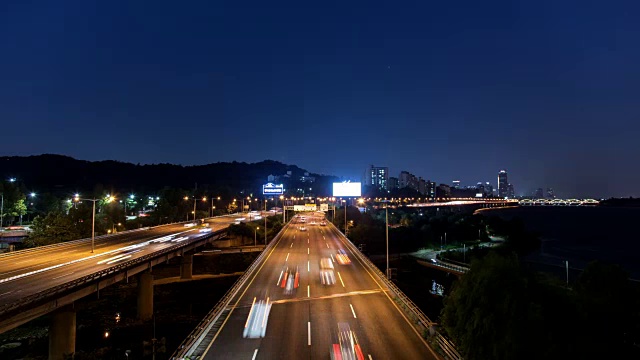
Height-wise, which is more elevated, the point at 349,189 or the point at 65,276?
the point at 349,189

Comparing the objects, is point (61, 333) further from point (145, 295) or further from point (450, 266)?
point (450, 266)

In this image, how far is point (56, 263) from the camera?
43.3 metres

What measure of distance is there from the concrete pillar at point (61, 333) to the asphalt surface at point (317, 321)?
1239 cm

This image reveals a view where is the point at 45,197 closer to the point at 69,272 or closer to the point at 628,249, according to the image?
the point at 69,272

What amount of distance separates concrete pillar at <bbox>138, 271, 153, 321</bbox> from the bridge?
44.3ft

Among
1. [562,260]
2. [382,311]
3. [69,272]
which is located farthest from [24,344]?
[562,260]

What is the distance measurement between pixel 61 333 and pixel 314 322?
19628mm

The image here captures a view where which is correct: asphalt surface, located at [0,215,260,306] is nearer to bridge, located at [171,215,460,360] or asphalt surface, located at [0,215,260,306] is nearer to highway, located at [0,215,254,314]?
highway, located at [0,215,254,314]

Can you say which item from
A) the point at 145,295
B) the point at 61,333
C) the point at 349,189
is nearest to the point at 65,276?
the point at 61,333

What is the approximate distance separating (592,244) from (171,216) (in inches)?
5615

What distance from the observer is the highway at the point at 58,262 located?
32.6 meters

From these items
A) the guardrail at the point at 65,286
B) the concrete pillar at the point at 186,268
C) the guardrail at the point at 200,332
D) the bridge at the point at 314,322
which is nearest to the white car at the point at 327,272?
the bridge at the point at 314,322

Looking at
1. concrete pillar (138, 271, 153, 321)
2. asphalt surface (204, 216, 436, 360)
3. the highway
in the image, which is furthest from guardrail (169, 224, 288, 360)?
concrete pillar (138, 271, 153, 321)

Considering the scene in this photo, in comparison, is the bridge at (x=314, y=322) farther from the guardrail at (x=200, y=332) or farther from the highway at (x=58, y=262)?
the highway at (x=58, y=262)
